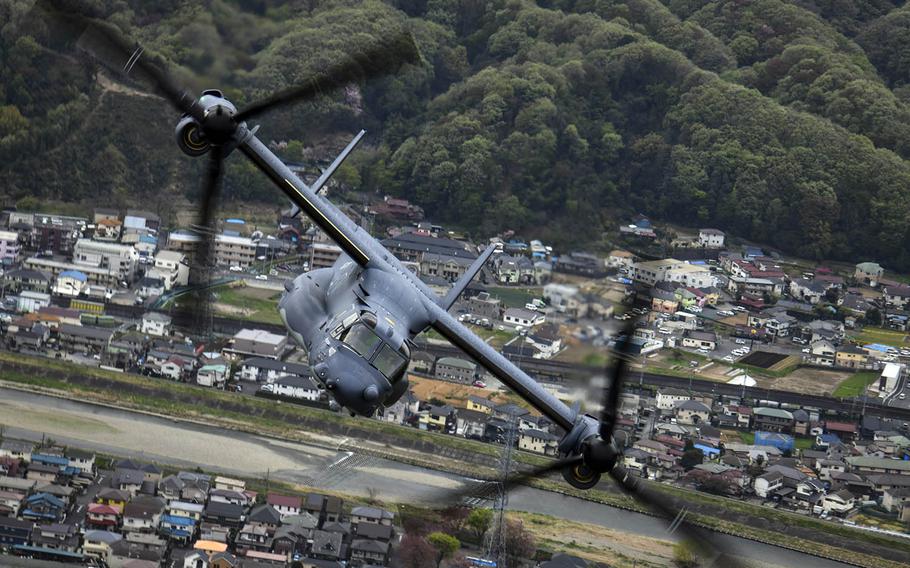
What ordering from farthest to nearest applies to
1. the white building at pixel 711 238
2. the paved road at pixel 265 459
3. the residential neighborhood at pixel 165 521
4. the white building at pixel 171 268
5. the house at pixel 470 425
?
the white building at pixel 711 238, the white building at pixel 171 268, the house at pixel 470 425, the paved road at pixel 265 459, the residential neighborhood at pixel 165 521

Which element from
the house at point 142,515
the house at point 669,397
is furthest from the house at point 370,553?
the house at point 669,397

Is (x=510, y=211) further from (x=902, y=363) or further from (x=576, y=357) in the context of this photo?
(x=576, y=357)

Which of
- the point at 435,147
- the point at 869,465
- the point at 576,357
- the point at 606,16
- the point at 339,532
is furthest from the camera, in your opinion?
the point at 606,16

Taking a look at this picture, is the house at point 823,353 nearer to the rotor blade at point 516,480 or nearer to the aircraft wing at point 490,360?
the aircraft wing at point 490,360

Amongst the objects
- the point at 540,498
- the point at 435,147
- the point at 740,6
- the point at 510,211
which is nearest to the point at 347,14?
the point at 435,147

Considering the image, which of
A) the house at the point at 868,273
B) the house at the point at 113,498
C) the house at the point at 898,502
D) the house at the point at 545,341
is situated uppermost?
the house at the point at 868,273

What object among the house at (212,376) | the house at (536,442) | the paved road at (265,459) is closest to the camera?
the paved road at (265,459)

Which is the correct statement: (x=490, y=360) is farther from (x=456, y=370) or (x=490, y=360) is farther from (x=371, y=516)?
(x=456, y=370)
